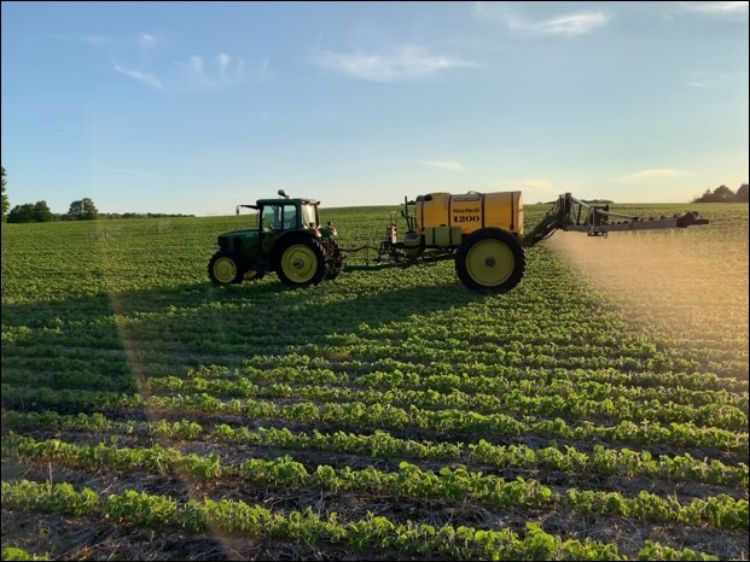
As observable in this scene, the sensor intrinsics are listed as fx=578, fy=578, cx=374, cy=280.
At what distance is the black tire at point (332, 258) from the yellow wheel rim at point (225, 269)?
2282 mm

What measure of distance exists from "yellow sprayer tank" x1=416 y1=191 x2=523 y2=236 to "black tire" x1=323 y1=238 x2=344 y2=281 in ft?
7.89

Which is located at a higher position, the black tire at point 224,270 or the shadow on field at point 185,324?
the black tire at point 224,270

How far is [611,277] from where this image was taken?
372 cm

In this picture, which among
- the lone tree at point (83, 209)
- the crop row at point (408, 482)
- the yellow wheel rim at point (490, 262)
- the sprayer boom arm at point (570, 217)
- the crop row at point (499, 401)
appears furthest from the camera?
the yellow wheel rim at point (490, 262)

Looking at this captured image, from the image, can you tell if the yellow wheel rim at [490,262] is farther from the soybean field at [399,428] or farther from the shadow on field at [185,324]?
the soybean field at [399,428]

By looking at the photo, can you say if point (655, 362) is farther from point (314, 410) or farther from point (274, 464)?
point (274, 464)

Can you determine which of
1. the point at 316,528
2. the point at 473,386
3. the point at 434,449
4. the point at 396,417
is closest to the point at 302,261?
the point at 473,386

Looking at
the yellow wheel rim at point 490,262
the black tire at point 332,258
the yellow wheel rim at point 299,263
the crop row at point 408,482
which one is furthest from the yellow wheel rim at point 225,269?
the crop row at point 408,482

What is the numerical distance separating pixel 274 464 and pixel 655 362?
218 inches

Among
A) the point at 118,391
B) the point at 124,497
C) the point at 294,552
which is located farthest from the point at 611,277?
the point at 118,391

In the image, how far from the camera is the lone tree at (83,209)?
2629 millimetres

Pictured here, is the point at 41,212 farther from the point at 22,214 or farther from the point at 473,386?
the point at 473,386

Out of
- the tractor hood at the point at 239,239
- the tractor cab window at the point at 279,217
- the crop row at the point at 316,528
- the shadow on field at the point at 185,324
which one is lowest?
the crop row at the point at 316,528

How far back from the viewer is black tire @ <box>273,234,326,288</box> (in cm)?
1330
